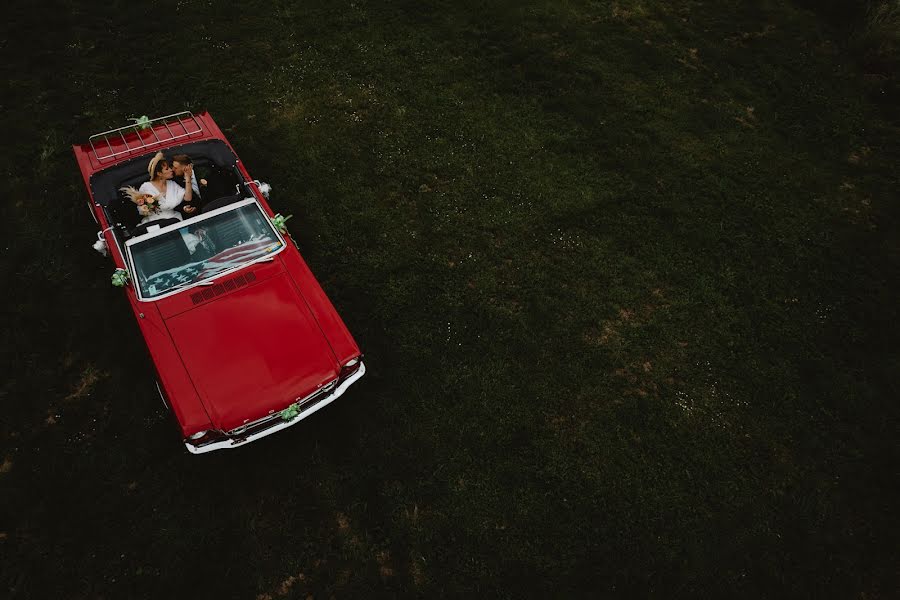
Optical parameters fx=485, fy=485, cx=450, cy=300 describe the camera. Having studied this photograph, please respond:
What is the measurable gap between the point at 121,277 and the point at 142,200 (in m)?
1.22

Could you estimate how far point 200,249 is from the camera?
19.4ft

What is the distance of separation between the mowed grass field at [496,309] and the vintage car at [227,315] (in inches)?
42.6

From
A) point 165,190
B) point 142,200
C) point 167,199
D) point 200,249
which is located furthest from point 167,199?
point 200,249

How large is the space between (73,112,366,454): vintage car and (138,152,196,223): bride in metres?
0.27

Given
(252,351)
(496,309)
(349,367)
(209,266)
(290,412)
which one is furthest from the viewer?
(496,309)

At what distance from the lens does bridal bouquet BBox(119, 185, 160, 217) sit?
247 inches

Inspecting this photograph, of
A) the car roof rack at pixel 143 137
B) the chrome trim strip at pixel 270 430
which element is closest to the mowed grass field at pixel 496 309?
the chrome trim strip at pixel 270 430

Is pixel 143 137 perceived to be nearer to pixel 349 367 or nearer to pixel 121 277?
pixel 121 277

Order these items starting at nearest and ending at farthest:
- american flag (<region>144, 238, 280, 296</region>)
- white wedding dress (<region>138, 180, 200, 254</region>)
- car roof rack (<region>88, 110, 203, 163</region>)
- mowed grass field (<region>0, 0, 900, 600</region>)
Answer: mowed grass field (<region>0, 0, 900, 600</region>)
american flag (<region>144, 238, 280, 296</region>)
white wedding dress (<region>138, 180, 200, 254</region>)
car roof rack (<region>88, 110, 203, 163</region>)

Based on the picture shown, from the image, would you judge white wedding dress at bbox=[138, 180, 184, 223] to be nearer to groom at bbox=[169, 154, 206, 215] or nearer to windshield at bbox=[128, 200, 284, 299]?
groom at bbox=[169, 154, 206, 215]

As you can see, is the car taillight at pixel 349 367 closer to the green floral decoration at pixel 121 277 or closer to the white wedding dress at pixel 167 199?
the green floral decoration at pixel 121 277

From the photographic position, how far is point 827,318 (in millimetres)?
7344

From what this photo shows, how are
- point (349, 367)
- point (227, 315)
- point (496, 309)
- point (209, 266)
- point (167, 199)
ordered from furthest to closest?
point (496, 309)
point (167, 199)
point (209, 266)
point (349, 367)
point (227, 315)

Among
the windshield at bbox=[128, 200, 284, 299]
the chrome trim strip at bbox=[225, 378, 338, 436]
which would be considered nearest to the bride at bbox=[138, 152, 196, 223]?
the windshield at bbox=[128, 200, 284, 299]
